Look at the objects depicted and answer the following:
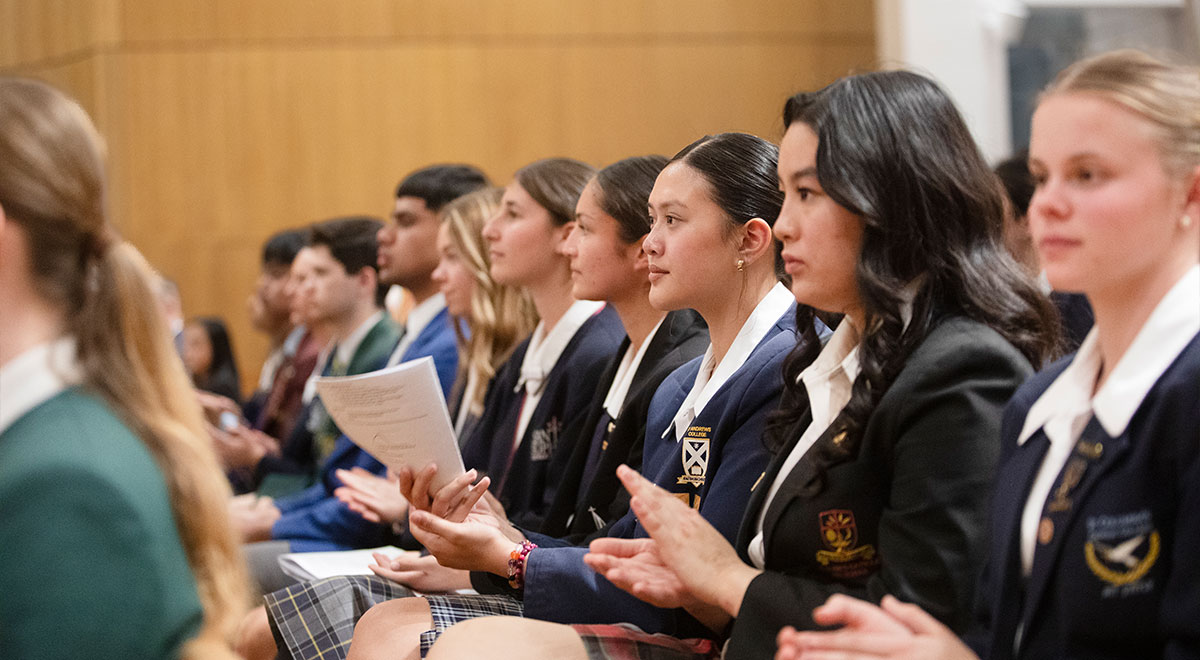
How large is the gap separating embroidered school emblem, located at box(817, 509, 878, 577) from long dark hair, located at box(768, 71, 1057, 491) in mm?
49

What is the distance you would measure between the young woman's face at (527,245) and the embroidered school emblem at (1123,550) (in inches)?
80.1

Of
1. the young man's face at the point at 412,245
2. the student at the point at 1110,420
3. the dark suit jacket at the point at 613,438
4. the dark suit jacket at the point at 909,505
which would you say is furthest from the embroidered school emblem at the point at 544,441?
the student at the point at 1110,420

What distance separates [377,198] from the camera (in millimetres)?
6742

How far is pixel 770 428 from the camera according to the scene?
74.5 inches

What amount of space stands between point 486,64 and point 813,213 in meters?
5.26

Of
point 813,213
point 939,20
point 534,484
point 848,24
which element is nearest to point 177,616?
point 813,213

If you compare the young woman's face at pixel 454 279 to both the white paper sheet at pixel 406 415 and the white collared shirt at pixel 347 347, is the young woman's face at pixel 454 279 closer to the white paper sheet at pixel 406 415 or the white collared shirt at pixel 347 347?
the white collared shirt at pixel 347 347

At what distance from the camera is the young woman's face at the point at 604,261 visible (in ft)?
8.85

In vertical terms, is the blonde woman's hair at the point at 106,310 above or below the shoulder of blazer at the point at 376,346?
above

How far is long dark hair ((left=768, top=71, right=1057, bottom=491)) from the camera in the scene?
1.67 m

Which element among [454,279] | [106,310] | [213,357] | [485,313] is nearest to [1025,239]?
[485,313]

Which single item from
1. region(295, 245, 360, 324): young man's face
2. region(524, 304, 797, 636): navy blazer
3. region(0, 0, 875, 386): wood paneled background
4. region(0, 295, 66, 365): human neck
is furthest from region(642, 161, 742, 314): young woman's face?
region(0, 0, 875, 386): wood paneled background

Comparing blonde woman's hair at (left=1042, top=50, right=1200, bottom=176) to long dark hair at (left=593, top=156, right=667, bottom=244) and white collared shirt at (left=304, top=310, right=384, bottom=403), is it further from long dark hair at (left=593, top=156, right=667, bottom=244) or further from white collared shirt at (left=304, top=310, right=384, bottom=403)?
white collared shirt at (left=304, top=310, right=384, bottom=403)

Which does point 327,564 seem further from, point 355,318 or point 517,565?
point 355,318
